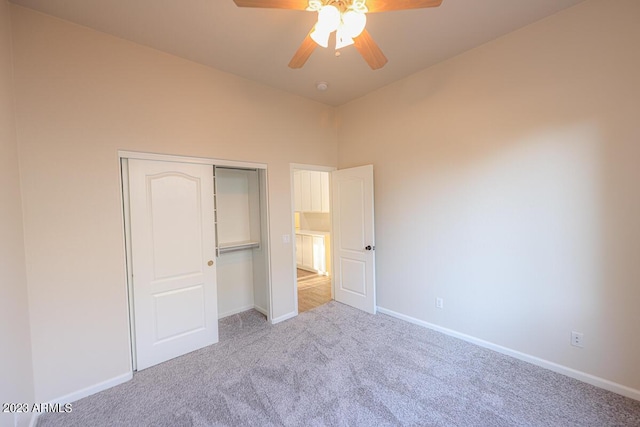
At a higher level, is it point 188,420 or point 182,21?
point 182,21

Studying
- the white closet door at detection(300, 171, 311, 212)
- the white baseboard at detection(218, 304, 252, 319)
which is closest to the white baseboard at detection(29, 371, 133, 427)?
the white baseboard at detection(218, 304, 252, 319)

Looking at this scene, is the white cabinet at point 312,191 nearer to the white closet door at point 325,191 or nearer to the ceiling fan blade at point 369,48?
the white closet door at point 325,191

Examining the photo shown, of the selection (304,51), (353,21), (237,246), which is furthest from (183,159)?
(353,21)

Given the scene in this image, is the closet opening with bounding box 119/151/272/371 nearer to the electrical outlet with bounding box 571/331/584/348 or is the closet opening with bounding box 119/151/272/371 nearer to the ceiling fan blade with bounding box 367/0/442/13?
the ceiling fan blade with bounding box 367/0/442/13

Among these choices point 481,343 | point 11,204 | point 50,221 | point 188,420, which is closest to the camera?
point 11,204

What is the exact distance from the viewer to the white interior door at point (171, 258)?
2420 mm

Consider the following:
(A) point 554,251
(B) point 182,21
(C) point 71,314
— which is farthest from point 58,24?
(A) point 554,251

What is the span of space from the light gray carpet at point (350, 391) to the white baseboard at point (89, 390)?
0.06m

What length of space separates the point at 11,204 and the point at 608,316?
437cm

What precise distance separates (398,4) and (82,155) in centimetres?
256

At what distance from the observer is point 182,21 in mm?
2133

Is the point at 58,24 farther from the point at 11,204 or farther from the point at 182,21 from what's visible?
the point at 11,204

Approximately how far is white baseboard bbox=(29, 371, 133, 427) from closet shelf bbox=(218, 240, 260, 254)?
153 centimetres

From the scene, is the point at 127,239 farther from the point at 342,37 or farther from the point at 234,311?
the point at 342,37
